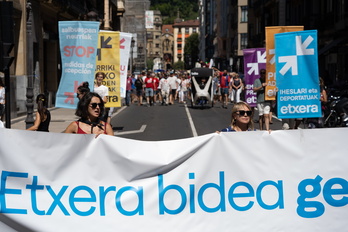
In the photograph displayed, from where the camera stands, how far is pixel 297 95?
11531 mm

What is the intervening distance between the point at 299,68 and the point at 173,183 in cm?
617

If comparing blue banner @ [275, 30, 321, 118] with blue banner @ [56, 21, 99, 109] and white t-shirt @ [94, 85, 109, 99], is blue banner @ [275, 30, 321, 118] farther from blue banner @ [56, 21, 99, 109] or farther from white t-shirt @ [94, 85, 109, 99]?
white t-shirt @ [94, 85, 109, 99]

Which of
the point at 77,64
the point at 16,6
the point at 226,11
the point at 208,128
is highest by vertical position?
the point at 226,11

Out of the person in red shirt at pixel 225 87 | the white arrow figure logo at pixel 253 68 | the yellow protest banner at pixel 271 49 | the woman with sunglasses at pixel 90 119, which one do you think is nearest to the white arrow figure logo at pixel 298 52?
the yellow protest banner at pixel 271 49

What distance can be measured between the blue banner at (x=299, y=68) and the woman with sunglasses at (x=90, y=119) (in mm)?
5131

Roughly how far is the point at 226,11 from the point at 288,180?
90.9m

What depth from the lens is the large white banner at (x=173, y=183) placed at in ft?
18.6

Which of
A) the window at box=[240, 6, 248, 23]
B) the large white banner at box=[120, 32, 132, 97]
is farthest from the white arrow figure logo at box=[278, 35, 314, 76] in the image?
the window at box=[240, 6, 248, 23]

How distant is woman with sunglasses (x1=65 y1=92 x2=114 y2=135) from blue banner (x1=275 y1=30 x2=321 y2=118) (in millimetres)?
5131

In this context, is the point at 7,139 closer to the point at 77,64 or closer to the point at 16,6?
the point at 77,64

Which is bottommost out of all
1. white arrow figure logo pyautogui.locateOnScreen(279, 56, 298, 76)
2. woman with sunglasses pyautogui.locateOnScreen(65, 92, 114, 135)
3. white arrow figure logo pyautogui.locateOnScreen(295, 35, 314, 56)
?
woman with sunglasses pyautogui.locateOnScreen(65, 92, 114, 135)

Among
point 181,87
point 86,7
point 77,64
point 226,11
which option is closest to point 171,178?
point 77,64

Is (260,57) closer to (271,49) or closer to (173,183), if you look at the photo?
(271,49)

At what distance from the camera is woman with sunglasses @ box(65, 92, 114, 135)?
6.88m
